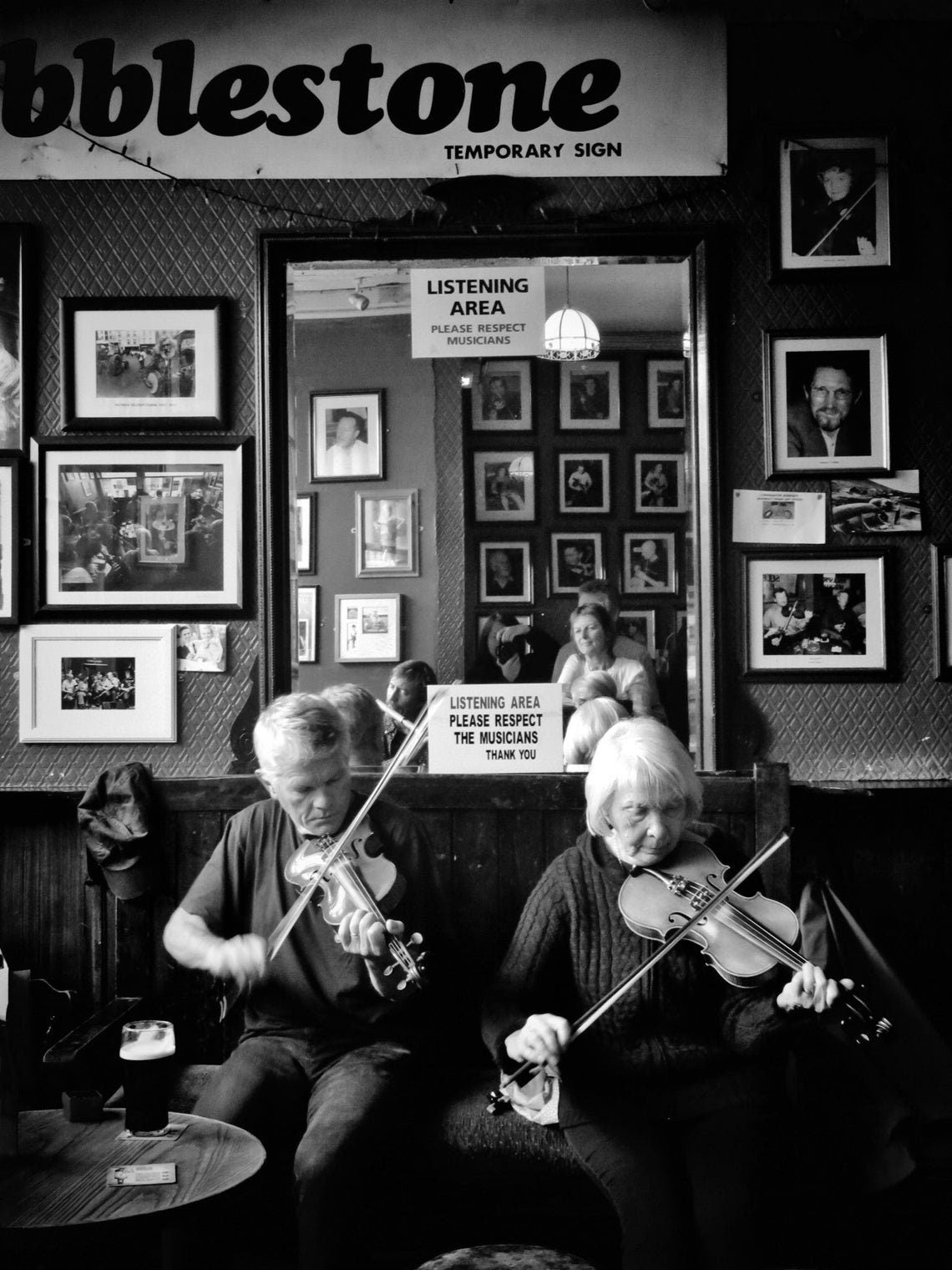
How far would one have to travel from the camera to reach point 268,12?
303 cm

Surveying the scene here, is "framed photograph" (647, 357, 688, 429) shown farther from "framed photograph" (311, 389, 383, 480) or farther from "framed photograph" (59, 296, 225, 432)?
"framed photograph" (59, 296, 225, 432)

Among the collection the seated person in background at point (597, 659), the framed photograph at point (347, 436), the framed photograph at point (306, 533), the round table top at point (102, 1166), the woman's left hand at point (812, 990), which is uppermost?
the framed photograph at point (347, 436)

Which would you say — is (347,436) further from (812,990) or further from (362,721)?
(812,990)

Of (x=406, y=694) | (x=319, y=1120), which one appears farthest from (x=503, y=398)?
(x=319, y=1120)

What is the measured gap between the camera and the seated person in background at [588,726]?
9.64 feet

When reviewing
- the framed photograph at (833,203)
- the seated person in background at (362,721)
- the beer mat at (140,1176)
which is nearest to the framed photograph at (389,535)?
the seated person in background at (362,721)

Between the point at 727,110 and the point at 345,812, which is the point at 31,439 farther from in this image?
the point at 727,110

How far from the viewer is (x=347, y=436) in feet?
9.87

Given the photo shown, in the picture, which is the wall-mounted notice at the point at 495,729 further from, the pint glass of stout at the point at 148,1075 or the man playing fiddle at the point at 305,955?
the pint glass of stout at the point at 148,1075

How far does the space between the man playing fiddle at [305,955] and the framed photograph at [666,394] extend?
1188 mm

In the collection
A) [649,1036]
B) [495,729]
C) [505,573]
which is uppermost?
[505,573]

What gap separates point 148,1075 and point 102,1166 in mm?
154

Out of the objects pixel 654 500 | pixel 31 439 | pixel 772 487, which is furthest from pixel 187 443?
pixel 772 487

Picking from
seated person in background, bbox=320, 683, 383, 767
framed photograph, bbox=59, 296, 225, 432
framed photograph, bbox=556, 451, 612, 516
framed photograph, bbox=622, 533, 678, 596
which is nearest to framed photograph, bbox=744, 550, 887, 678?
framed photograph, bbox=622, 533, 678, 596
